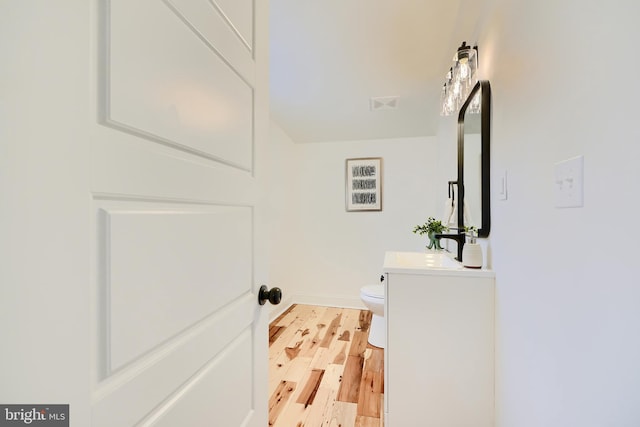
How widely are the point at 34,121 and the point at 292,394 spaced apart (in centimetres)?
187

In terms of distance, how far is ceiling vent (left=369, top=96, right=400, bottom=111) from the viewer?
2.36 metres

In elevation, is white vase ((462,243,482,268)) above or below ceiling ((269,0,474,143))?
below

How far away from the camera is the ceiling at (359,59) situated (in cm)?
146

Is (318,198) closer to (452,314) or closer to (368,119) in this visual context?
(368,119)

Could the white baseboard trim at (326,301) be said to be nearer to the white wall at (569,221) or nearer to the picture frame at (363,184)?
the picture frame at (363,184)

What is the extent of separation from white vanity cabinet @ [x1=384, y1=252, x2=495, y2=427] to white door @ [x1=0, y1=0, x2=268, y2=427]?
2.70 feet

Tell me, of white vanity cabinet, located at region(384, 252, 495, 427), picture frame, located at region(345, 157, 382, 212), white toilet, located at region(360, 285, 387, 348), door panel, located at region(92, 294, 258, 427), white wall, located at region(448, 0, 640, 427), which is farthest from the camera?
picture frame, located at region(345, 157, 382, 212)

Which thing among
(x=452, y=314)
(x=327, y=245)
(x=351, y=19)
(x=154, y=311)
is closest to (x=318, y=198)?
(x=327, y=245)

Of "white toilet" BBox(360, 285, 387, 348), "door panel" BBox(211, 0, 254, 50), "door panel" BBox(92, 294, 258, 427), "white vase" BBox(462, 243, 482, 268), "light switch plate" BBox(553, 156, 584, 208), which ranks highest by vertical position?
"door panel" BBox(211, 0, 254, 50)

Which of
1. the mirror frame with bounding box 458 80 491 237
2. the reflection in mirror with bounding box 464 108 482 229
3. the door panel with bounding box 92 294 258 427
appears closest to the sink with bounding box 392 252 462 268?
the reflection in mirror with bounding box 464 108 482 229

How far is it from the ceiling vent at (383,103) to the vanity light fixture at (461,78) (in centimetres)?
71

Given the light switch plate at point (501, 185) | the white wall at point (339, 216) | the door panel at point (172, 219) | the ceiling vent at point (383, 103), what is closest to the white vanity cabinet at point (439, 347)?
the light switch plate at point (501, 185)

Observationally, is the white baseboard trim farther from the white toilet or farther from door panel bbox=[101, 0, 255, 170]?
door panel bbox=[101, 0, 255, 170]

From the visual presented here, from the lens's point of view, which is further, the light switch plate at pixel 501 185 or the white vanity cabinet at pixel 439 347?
the white vanity cabinet at pixel 439 347
